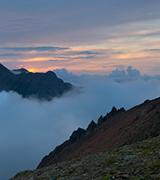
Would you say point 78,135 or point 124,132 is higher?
point 124,132

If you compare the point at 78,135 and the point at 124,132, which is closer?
the point at 124,132

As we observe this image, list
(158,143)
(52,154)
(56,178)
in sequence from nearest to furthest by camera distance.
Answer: (56,178)
(158,143)
(52,154)

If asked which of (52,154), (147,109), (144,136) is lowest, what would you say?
(52,154)

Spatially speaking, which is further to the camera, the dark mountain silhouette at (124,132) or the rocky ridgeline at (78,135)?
the rocky ridgeline at (78,135)

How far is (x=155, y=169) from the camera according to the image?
408 inches

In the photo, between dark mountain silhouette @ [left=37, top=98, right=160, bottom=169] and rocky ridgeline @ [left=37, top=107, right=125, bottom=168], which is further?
rocky ridgeline @ [left=37, top=107, right=125, bottom=168]

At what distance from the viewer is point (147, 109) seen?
60.1m

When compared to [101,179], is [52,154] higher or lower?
lower

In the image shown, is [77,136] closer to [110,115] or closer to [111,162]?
[110,115]

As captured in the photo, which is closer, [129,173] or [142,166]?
[129,173]

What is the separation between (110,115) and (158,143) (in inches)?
3534

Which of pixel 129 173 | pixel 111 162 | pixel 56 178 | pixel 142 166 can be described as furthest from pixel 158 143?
pixel 56 178

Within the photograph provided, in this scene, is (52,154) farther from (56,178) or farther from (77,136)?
(56,178)

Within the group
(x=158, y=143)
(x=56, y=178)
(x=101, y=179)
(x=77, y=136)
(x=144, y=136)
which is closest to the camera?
(x=101, y=179)
